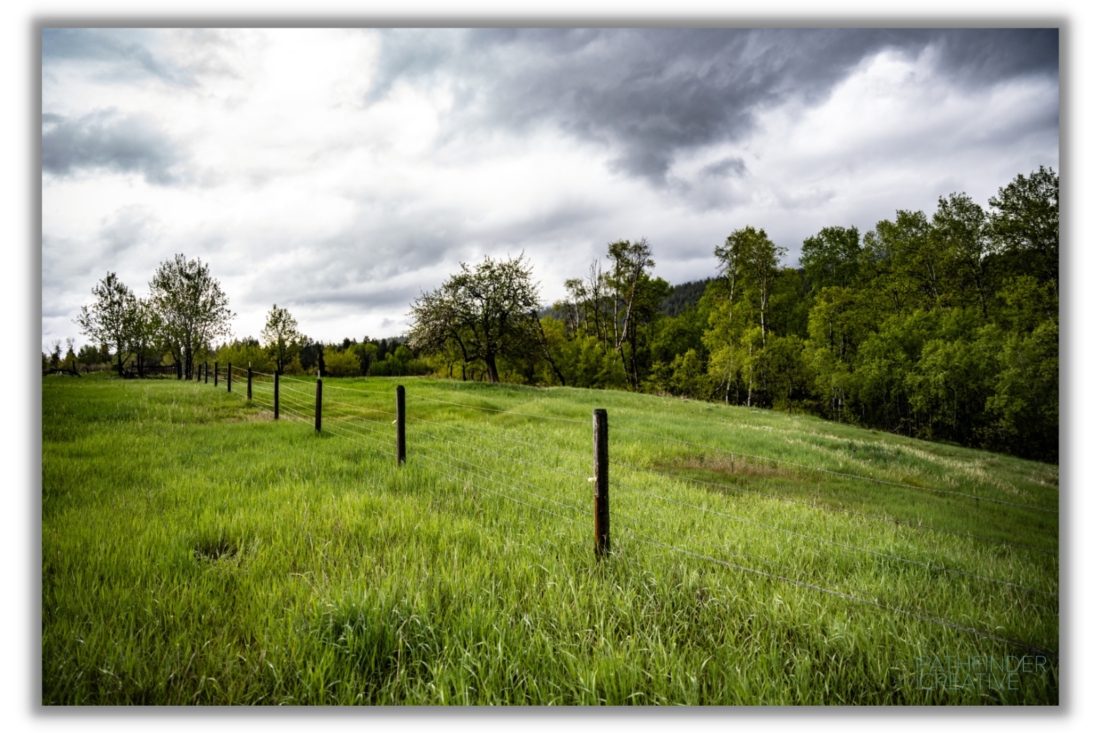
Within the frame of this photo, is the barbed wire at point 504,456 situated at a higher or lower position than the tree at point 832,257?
lower

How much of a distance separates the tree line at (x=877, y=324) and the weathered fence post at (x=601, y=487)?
100 ft

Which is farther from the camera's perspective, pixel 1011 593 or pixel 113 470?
pixel 113 470

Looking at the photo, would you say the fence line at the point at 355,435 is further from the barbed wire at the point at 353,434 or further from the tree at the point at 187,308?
the tree at the point at 187,308

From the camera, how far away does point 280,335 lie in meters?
63.2

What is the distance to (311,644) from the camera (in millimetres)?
2529

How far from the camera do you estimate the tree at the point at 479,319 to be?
33844 millimetres

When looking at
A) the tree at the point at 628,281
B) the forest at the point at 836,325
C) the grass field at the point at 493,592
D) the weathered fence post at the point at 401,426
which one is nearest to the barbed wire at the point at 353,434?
the weathered fence post at the point at 401,426

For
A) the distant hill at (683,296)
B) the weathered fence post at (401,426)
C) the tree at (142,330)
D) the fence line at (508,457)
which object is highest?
the distant hill at (683,296)

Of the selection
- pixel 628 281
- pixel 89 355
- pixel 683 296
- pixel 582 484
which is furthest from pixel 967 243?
pixel 683 296

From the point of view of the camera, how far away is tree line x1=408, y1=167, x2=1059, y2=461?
25.6 meters

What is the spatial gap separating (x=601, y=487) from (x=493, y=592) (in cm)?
141
